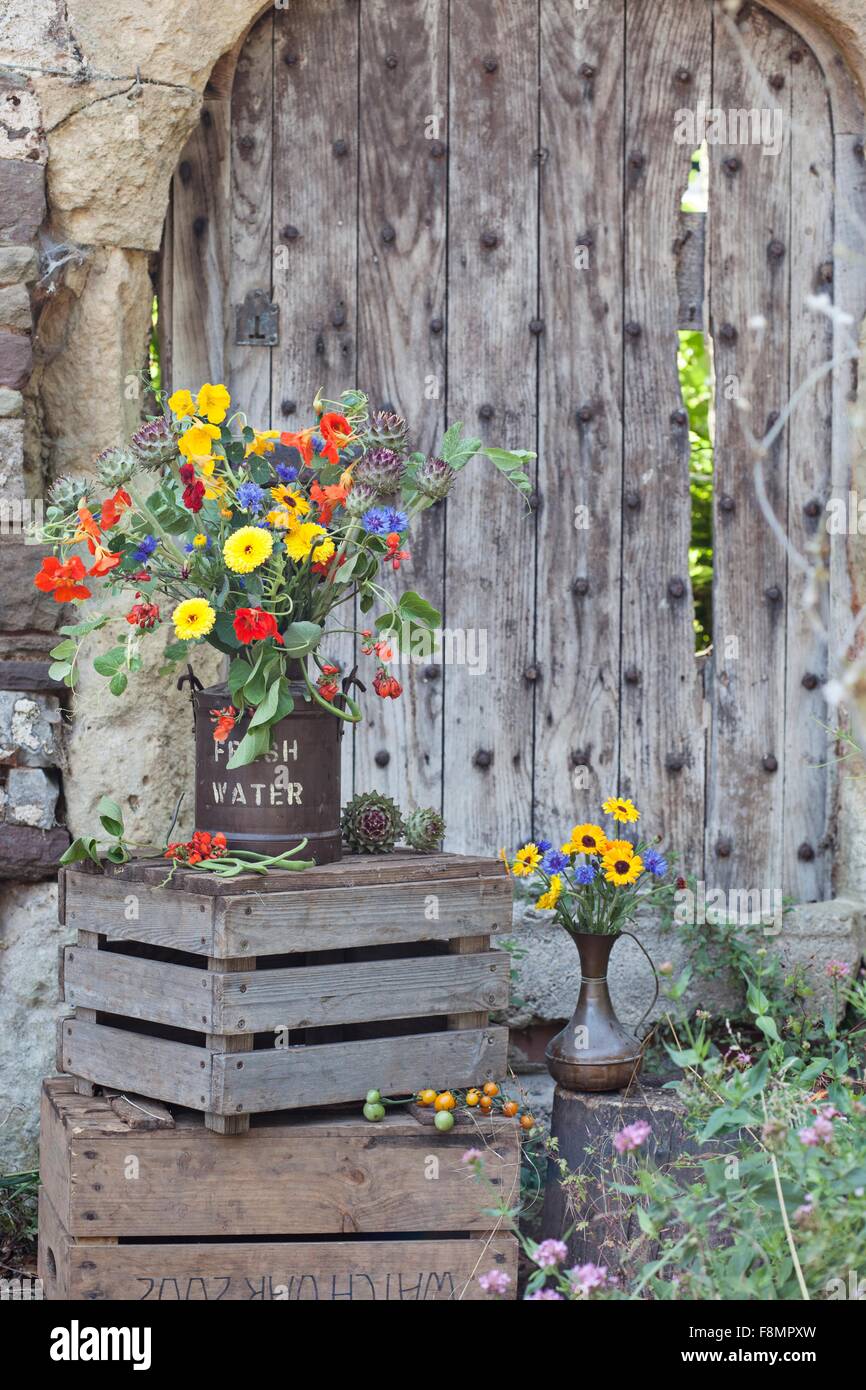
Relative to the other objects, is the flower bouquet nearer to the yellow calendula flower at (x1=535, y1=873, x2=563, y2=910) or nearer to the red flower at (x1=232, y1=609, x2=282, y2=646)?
the red flower at (x1=232, y1=609, x2=282, y2=646)

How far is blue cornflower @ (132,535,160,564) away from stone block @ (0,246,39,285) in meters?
0.76

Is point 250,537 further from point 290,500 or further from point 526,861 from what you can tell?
point 526,861

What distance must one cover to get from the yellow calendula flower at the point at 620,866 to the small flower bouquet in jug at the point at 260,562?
0.53 m

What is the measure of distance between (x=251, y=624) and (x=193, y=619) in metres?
0.08

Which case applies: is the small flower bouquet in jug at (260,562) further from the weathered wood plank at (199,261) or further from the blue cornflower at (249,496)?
the weathered wood plank at (199,261)

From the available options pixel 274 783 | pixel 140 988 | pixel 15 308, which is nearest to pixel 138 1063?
pixel 140 988

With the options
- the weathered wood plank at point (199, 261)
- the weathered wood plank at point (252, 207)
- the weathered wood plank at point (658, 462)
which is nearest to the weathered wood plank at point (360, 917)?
the weathered wood plank at point (658, 462)

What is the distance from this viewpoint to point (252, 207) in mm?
2932

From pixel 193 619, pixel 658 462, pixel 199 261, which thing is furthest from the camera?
pixel 658 462

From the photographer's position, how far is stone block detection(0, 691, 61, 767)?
2621mm

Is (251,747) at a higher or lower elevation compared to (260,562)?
lower

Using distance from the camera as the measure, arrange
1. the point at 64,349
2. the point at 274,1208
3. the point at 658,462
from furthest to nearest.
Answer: the point at 658,462 → the point at 64,349 → the point at 274,1208

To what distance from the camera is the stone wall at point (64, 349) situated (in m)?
→ 2.59

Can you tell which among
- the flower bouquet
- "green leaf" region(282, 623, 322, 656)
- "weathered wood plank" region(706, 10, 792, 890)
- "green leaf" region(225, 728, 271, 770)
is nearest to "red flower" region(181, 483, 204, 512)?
the flower bouquet
